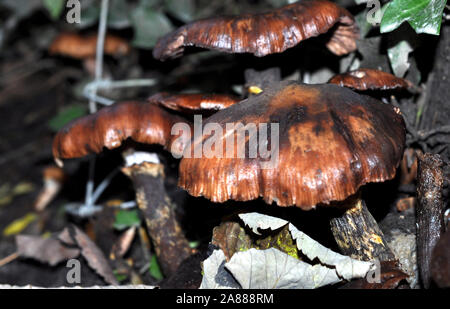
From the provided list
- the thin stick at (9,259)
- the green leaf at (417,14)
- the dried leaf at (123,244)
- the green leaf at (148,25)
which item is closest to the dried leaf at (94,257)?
the dried leaf at (123,244)

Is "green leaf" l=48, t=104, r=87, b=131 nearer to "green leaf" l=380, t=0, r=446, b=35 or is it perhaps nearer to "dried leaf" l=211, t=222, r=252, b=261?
"dried leaf" l=211, t=222, r=252, b=261

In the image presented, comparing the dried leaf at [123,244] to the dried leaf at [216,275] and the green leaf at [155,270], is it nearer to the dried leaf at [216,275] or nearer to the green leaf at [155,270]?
the green leaf at [155,270]

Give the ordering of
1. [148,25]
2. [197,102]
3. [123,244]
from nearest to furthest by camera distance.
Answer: [197,102] → [123,244] → [148,25]

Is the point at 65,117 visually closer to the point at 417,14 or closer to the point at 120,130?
the point at 120,130

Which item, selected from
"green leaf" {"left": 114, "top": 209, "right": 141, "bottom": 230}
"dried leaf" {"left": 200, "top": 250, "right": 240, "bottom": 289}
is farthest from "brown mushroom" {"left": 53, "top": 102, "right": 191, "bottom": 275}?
"dried leaf" {"left": 200, "top": 250, "right": 240, "bottom": 289}

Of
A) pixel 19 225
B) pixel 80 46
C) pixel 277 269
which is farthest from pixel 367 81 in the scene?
pixel 80 46

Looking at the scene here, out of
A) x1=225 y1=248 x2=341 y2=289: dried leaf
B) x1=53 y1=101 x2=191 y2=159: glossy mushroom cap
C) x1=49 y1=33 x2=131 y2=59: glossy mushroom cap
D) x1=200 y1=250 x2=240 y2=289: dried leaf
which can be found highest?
x1=49 y1=33 x2=131 y2=59: glossy mushroom cap
